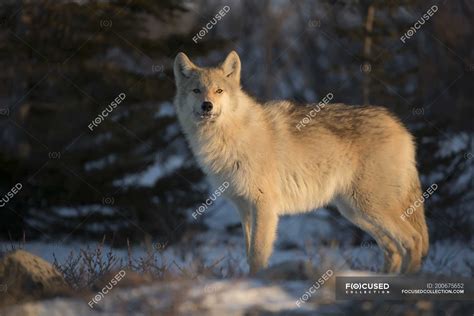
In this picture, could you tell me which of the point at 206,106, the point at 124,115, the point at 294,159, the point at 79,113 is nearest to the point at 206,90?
the point at 206,106

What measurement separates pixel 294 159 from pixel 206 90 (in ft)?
4.73

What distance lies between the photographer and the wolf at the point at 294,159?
7000mm

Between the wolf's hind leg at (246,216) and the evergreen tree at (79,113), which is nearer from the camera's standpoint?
the wolf's hind leg at (246,216)

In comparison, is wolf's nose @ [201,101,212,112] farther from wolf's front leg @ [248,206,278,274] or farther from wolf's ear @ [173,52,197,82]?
wolf's front leg @ [248,206,278,274]

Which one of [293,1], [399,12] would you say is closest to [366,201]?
[399,12]

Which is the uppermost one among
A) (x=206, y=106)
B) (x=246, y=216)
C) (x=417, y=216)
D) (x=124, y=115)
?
(x=206, y=106)

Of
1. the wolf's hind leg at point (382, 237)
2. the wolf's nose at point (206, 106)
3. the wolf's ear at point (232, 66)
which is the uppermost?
the wolf's ear at point (232, 66)

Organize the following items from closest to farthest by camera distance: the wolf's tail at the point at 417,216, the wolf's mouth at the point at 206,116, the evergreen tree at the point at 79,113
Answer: the wolf's mouth at the point at 206,116
the wolf's tail at the point at 417,216
the evergreen tree at the point at 79,113

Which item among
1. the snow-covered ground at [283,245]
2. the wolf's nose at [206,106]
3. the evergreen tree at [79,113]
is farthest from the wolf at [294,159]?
the evergreen tree at [79,113]

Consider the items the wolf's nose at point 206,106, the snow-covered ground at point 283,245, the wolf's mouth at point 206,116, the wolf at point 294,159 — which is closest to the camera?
the wolf's nose at point 206,106

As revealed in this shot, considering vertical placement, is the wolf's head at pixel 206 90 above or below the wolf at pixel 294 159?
above

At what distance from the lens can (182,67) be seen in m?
7.46

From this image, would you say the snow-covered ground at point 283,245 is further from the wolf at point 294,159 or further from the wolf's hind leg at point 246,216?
the wolf's hind leg at point 246,216

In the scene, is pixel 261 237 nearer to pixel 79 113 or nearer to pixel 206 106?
pixel 206 106
